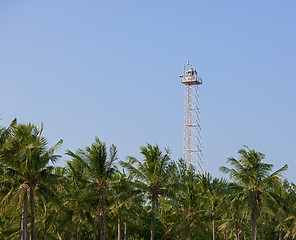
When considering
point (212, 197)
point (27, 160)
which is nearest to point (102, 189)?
point (27, 160)

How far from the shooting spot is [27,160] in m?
24.7

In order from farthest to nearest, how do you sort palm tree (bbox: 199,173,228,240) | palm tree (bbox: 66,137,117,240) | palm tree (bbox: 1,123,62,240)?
palm tree (bbox: 199,173,228,240), palm tree (bbox: 66,137,117,240), palm tree (bbox: 1,123,62,240)

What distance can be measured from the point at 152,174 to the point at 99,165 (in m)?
3.86

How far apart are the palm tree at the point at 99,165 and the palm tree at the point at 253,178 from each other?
8.70 m

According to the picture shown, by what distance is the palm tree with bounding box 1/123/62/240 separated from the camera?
83.0 ft

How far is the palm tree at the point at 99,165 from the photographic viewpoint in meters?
30.5

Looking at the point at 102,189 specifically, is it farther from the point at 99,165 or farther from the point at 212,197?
the point at 212,197

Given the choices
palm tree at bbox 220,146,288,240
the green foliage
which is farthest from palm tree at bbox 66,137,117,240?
palm tree at bbox 220,146,288,240

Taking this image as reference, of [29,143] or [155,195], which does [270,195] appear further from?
[29,143]

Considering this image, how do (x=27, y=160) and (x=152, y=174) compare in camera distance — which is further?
(x=152, y=174)

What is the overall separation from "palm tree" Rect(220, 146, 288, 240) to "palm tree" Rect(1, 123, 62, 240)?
13.4 meters

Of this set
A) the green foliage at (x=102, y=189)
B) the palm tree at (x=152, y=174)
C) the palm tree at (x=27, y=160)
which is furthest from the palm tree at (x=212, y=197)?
the palm tree at (x=27, y=160)

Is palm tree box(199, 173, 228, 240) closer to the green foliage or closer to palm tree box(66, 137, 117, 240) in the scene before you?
the green foliage

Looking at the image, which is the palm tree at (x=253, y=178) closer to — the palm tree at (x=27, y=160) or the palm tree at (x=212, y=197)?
the palm tree at (x=212, y=197)
